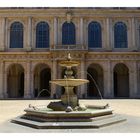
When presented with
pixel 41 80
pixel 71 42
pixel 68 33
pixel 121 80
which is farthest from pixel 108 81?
pixel 41 80

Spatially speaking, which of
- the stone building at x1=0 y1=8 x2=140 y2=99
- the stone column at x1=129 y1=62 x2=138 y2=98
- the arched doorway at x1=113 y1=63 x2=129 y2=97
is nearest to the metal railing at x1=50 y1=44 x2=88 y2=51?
the stone building at x1=0 y1=8 x2=140 y2=99

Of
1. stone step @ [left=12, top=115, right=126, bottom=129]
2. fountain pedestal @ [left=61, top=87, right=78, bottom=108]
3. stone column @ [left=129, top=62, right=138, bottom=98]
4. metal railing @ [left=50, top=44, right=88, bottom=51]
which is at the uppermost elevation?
metal railing @ [left=50, top=44, right=88, bottom=51]

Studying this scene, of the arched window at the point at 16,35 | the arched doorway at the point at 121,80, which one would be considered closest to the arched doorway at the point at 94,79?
the arched doorway at the point at 121,80

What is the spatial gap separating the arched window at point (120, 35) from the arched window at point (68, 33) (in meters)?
5.24

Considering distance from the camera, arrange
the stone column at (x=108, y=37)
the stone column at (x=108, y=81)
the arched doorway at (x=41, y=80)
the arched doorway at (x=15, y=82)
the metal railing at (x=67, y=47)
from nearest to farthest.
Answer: the metal railing at (x=67, y=47), the stone column at (x=108, y=81), the stone column at (x=108, y=37), the arched doorway at (x=41, y=80), the arched doorway at (x=15, y=82)

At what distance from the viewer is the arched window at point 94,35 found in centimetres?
3816

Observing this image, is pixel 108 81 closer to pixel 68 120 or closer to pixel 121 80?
pixel 121 80

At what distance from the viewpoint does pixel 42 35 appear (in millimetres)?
38344

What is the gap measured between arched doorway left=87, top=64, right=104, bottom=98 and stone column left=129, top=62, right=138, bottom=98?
3.83 metres

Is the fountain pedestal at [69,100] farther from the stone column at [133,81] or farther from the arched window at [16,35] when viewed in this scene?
the arched window at [16,35]

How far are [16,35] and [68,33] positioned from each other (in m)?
6.46

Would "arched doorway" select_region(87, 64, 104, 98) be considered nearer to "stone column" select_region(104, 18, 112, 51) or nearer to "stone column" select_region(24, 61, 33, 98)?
"stone column" select_region(104, 18, 112, 51)

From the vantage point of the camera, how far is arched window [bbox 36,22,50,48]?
38.2 metres
